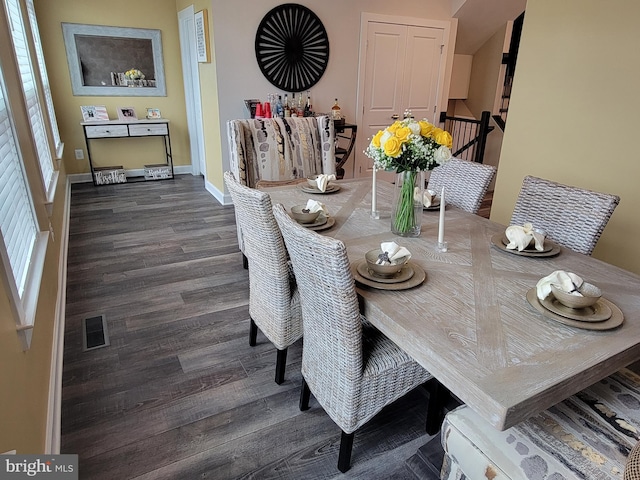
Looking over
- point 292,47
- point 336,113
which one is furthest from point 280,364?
point 292,47

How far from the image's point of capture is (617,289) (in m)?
1.40

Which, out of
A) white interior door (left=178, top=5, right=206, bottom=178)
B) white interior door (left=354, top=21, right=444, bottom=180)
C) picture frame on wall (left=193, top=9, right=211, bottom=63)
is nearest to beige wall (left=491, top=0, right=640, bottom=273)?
white interior door (left=354, top=21, right=444, bottom=180)

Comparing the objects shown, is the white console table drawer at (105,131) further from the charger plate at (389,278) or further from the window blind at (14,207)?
the charger plate at (389,278)

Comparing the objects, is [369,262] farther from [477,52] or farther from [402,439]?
[477,52]

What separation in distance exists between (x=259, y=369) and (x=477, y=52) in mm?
5838

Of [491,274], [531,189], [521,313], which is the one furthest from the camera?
[531,189]

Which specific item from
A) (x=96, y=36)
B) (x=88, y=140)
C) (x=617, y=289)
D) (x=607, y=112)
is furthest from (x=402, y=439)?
(x=96, y=36)

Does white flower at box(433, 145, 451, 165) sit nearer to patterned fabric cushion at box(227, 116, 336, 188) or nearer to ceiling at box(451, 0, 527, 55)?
patterned fabric cushion at box(227, 116, 336, 188)

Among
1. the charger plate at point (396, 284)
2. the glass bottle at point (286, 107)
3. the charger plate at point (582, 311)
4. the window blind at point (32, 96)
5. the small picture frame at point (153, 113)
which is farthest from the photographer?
the small picture frame at point (153, 113)

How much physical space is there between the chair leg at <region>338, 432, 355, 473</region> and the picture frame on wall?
4102mm

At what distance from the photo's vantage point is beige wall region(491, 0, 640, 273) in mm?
2477

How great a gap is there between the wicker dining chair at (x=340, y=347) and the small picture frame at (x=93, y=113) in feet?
16.0

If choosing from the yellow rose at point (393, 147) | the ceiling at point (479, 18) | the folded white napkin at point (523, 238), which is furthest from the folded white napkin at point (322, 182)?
the ceiling at point (479, 18)

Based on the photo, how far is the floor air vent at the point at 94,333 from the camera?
236cm
